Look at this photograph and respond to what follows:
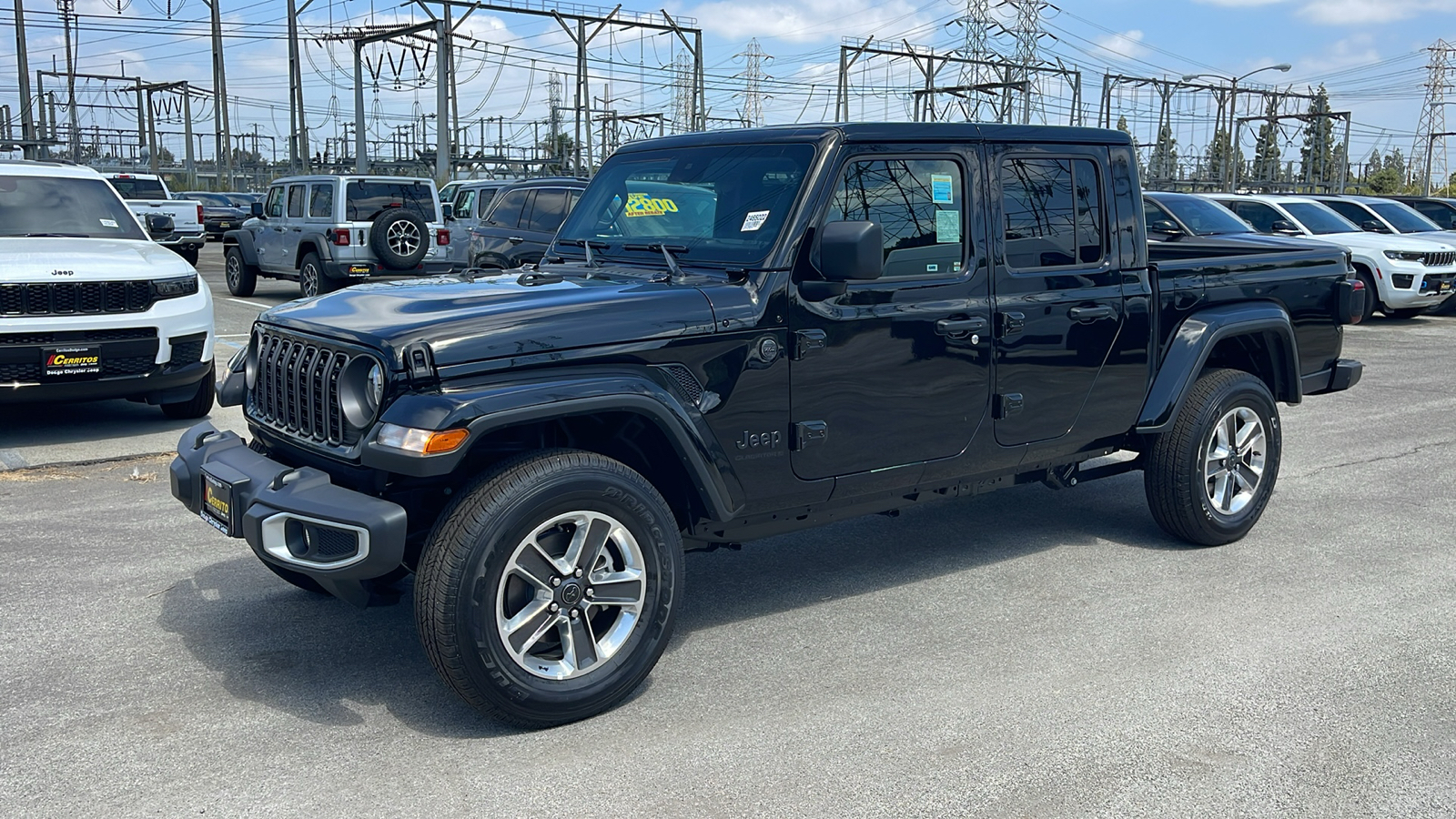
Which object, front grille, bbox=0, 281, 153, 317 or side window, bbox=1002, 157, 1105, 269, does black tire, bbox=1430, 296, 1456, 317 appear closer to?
side window, bbox=1002, 157, 1105, 269

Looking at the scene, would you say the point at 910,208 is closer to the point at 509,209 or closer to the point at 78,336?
the point at 78,336

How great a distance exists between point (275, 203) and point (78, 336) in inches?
458

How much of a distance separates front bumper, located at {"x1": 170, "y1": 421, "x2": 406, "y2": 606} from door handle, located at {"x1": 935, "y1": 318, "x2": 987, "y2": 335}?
2197 millimetres

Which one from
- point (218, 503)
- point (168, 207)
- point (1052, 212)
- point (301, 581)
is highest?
point (168, 207)

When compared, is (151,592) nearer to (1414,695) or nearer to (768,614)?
(768,614)

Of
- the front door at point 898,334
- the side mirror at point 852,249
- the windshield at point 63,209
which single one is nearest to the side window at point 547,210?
the windshield at point 63,209

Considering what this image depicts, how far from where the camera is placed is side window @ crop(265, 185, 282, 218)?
18.8 meters

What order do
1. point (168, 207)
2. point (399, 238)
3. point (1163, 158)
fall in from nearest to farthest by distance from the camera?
1. point (399, 238)
2. point (168, 207)
3. point (1163, 158)

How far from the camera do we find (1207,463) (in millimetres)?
5891

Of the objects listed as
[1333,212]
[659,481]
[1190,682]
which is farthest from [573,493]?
[1333,212]

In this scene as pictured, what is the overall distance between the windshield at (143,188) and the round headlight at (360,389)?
3232 cm

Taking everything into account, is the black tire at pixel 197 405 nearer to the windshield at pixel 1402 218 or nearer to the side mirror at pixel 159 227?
the side mirror at pixel 159 227

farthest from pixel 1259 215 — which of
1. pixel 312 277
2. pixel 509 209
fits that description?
pixel 312 277

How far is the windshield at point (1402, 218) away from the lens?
18.7 metres
